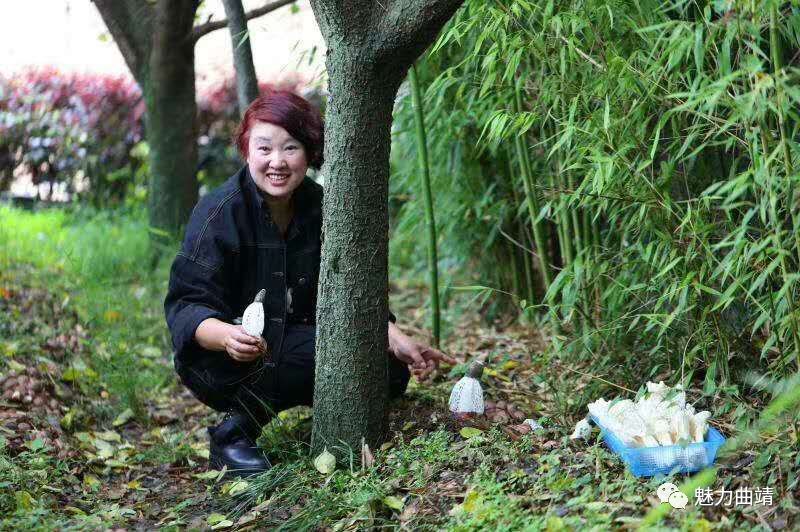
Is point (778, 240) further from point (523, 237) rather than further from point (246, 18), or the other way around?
point (246, 18)

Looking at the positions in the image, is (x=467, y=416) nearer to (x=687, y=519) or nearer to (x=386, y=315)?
(x=386, y=315)

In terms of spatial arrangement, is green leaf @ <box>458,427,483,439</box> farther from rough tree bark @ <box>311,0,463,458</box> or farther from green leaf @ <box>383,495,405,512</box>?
green leaf @ <box>383,495,405,512</box>

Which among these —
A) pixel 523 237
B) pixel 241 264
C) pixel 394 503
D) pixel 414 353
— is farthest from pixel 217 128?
pixel 394 503

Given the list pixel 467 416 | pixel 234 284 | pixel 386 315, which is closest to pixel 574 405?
pixel 467 416

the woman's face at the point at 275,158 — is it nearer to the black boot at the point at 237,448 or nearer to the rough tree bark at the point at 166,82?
the black boot at the point at 237,448

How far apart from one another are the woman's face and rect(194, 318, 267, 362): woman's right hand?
1.47 ft

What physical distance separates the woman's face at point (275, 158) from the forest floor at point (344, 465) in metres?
0.75

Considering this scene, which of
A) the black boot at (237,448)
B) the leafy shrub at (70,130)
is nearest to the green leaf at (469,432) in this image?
the black boot at (237,448)

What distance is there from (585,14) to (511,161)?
1233 mm

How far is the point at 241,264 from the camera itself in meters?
2.75

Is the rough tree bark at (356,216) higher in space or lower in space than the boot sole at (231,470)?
higher

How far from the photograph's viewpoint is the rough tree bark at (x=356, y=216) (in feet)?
7.66

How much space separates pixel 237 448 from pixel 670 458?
134 cm

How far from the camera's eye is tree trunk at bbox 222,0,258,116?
135 inches
